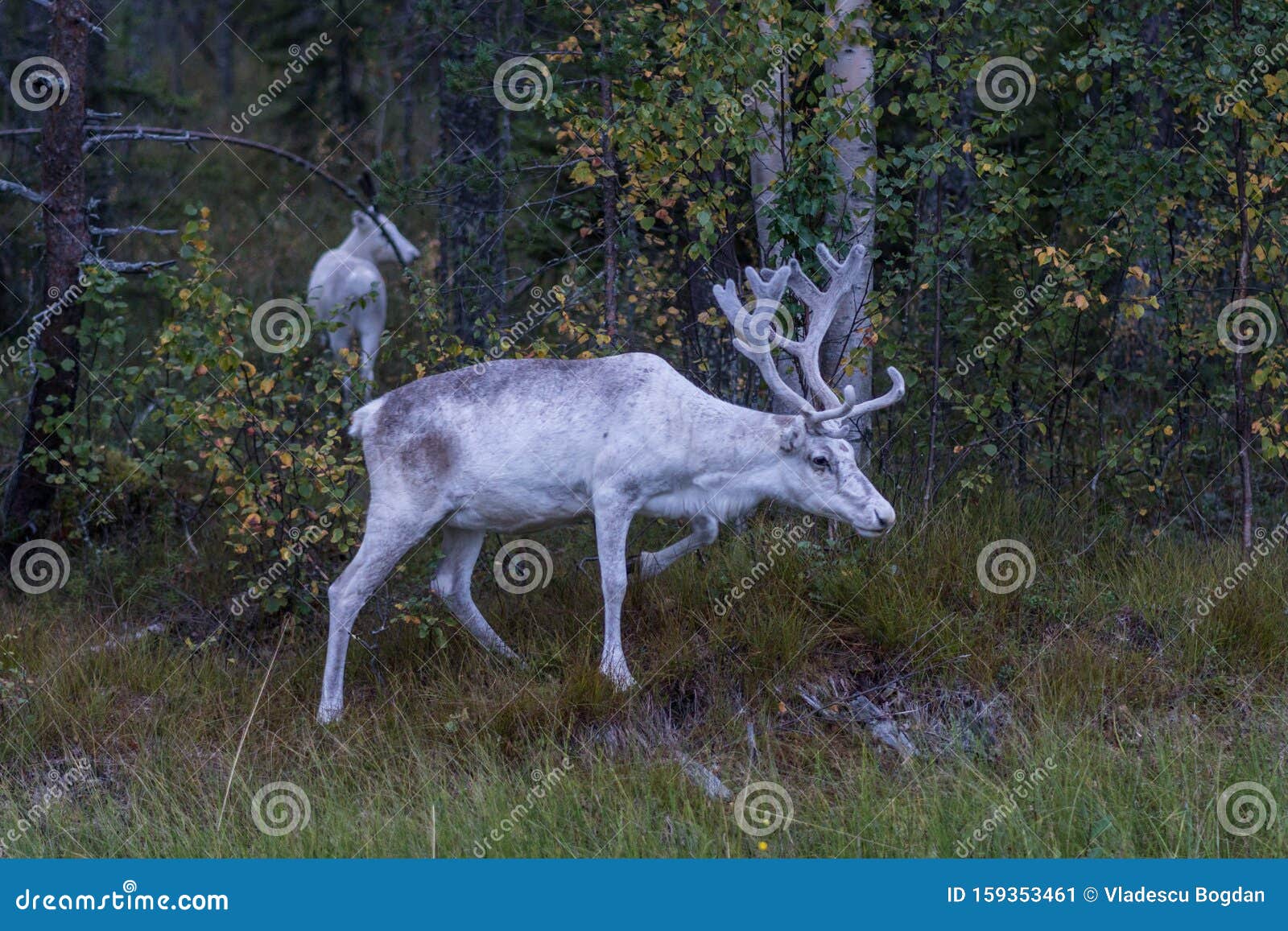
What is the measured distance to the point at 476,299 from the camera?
9977mm

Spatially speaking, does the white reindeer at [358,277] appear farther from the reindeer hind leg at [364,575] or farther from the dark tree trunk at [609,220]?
the reindeer hind leg at [364,575]

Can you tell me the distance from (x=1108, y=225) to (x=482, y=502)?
497 centimetres

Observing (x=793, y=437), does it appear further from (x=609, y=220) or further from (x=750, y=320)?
(x=609, y=220)

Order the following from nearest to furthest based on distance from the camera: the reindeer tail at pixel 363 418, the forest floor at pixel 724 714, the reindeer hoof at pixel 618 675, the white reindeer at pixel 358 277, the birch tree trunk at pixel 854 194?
1. the forest floor at pixel 724 714
2. the reindeer hoof at pixel 618 675
3. the reindeer tail at pixel 363 418
4. the birch tree trunk at pixel 854 194
5. the white reindeer at pixel 358 277

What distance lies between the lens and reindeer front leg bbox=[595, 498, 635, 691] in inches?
269

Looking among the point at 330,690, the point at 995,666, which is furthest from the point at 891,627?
the point at 330,690

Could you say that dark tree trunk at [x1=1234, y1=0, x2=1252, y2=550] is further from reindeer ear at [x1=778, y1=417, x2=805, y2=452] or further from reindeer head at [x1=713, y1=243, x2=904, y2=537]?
reindeer ear at [x1=778, y1=417, x2=805, y2=452]

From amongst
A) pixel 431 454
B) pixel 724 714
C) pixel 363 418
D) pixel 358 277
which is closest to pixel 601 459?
pixel 431 454

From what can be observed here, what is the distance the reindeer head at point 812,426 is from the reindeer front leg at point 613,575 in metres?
0.90

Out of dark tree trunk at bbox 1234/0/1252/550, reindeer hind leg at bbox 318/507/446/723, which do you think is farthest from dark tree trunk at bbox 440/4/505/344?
dark tree trunk at bbox 1234/0/1252/550

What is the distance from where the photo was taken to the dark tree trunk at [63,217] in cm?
901

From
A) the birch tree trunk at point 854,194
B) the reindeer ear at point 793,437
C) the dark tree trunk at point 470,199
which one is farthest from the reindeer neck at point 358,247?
the reindeer ear at point 793,437

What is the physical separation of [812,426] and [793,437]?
0.42ft

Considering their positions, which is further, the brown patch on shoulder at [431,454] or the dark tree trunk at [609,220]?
the dark tree trunk at [609,220]
